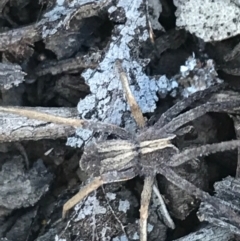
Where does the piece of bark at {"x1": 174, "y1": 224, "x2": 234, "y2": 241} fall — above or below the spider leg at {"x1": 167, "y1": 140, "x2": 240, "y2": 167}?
below

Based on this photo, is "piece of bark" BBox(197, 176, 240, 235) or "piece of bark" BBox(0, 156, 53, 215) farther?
"piece of bark" BBox(0, 156, 53, 215)

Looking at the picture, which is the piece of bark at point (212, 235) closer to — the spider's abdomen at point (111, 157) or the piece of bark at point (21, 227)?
the spider's abdomen at point (111, 157)

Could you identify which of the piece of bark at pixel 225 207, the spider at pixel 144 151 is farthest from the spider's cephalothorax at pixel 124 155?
the piece of bark at pixel 225 207

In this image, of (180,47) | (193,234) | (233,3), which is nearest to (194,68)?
(180,47)

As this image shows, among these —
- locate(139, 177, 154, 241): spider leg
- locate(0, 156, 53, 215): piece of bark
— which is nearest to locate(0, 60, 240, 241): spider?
locate(139, 177, 154, 241): spider leg

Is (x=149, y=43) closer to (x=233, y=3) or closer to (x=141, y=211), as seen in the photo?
(x=233, y=3)

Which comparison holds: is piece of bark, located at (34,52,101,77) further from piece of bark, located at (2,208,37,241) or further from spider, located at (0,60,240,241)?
piece of bark, located at (2,208,37,241)

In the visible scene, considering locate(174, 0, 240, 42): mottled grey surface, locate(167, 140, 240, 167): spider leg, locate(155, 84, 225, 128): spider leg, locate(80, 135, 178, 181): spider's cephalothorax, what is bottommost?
locate(167, 140, 240, 167): spider leg

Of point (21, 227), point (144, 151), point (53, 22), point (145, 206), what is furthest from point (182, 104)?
point (21, 227)
